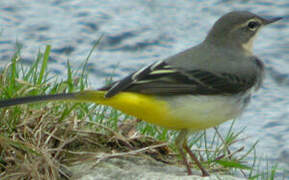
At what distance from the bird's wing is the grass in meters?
0.43

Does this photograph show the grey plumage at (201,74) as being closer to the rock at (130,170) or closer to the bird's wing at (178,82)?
the bird's wing at (178,82)

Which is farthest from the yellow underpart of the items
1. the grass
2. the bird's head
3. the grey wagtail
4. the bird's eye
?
the bird's eye

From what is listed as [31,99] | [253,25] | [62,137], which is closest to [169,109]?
[62,137]

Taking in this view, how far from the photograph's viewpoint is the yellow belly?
4801 mm

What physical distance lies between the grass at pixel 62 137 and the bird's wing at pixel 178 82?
43 centimetres

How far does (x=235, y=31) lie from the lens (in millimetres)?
5723

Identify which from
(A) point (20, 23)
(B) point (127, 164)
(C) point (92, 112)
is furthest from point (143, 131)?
(A) point (20, 23)

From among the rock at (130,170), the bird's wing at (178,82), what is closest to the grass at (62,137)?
the rock at (130,170)

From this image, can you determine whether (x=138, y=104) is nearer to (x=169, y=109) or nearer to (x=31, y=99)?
(x=169, y=109)

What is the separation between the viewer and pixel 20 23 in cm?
949

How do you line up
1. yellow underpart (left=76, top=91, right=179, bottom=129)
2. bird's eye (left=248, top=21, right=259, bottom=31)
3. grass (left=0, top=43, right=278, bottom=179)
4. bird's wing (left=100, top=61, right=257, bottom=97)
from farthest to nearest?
bird's eye (left=248, top=21, right=259, bottom=31)
bird's wing (left=100, top=61, right=257, bottom=97)
yellow underpart (left=76, top=91, right=179, bottom=129)
grass (left=0, top=43, right=278, bottom=179)

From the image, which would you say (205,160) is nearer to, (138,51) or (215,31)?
(215,31)

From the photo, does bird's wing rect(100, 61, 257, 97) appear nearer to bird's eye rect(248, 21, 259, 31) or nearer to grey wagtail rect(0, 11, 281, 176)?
grey wagtail rect(0, 11, 281, 176)

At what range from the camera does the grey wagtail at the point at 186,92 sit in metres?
4.81
